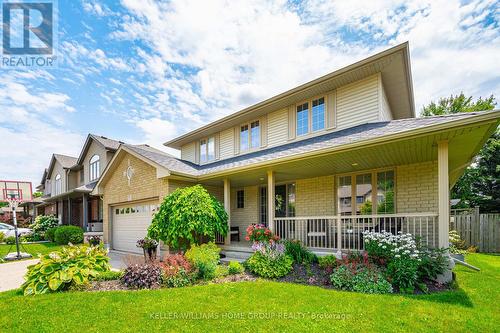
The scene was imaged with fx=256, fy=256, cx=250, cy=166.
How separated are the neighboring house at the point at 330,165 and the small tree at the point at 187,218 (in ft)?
3.28

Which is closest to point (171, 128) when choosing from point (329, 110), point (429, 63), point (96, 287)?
point (329, 110)

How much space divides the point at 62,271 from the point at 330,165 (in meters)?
7.67

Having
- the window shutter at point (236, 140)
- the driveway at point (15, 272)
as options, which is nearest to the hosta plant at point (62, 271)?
the driveway at point (15, 272)

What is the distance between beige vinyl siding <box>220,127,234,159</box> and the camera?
41.0 ft

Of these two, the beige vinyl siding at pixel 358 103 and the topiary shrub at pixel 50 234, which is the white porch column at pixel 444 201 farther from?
the topiary shrub at pixel 50 234

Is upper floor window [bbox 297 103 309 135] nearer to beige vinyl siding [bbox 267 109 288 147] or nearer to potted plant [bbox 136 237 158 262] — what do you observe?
beige vinyl siding [bbox 267 109 288 147]

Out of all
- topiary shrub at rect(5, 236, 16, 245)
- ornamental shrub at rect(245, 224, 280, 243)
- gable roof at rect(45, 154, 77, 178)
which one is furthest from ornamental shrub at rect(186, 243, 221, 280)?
gable roof at rect(45, 154, 77, 178)

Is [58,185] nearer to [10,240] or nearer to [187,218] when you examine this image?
[10,240]

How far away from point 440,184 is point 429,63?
7.75m

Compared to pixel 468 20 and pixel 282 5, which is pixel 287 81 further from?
pixel 468 20

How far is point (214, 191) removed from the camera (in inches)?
451

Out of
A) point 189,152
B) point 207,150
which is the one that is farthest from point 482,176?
point 189,152

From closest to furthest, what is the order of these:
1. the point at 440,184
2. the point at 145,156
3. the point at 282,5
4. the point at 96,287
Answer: the point at 440,184
the point at 96,287
the point at 282,5
the point at 145,156

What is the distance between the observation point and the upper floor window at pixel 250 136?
11564 mm
